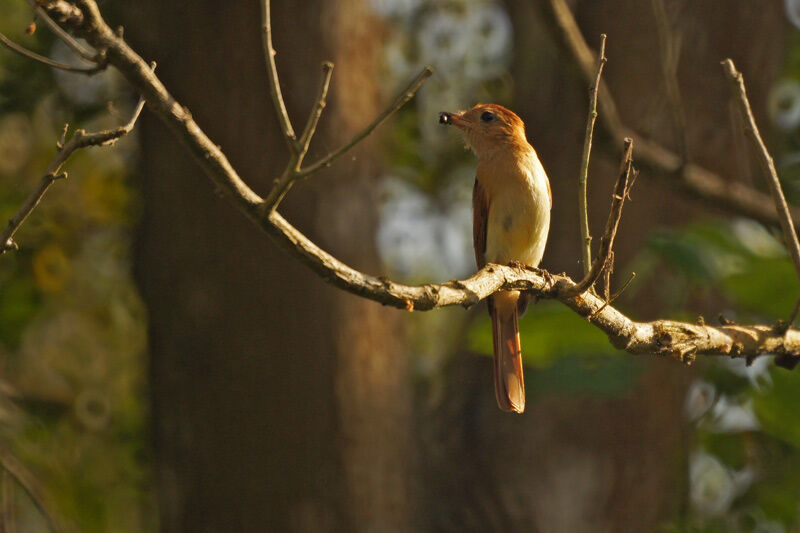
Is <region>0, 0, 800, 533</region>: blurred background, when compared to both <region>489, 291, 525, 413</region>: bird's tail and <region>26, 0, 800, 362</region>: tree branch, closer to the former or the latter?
<region>489, 291, 525, 413</region>: bird's tail

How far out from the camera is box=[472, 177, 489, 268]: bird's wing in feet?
14.9

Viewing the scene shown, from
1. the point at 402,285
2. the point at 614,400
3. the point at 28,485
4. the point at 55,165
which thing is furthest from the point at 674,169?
the point at 55,165

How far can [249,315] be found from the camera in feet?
16.3

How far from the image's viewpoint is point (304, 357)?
5.00m

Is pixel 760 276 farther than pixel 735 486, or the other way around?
pixel 735 486

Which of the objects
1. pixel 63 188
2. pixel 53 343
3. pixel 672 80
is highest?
pixel 63 188

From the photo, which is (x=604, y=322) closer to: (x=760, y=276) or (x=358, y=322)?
(x=760, y=276)

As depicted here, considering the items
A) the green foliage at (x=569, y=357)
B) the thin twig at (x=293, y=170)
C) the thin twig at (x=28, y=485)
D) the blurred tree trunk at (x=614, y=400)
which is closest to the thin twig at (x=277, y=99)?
the thin twig at (x=293, y=170)

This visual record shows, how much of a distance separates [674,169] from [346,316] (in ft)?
6.15

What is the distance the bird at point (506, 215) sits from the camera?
13.9 ft

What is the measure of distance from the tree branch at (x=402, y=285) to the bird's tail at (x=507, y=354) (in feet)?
3.96

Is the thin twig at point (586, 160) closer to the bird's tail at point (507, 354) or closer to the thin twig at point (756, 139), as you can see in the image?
the thin twig at point (756, 139)

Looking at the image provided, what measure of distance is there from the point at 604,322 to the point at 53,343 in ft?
17.6

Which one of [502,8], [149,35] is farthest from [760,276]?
[502,8]
